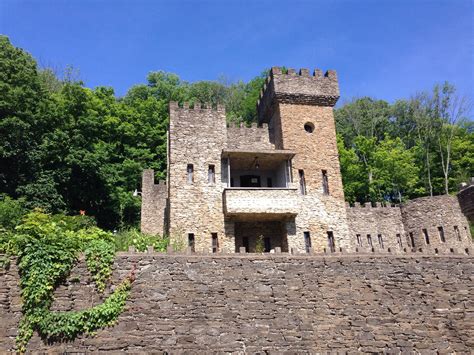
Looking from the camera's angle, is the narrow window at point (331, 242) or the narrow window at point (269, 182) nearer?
the narrow window at point (331, 242)

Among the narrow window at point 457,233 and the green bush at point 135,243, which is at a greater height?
the narrow window at point 457,233

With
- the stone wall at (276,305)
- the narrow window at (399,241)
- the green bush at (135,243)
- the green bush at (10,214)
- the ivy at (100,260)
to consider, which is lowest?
the stone wall at (276,305)

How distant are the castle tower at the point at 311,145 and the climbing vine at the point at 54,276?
34.4 ft

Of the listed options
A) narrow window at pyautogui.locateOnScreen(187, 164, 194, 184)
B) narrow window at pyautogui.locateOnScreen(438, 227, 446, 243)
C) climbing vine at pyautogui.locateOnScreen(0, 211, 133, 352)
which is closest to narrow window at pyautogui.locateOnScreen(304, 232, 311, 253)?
narrow window at pyautogui.locateOnScreen(187, 164, 194, 184)

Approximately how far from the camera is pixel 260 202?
65.4ft

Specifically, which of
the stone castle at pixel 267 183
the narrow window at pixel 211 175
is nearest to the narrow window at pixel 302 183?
the stone castle at pixel 267 183

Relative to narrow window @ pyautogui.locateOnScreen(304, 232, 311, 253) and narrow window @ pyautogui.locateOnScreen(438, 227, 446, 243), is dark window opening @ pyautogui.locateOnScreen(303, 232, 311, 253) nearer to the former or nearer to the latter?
narrow window @ pyautogui.locateOnScreen(304, 232, 311, 253)

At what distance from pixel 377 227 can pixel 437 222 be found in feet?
12.0

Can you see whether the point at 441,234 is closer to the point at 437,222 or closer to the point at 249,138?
the point at 437,222

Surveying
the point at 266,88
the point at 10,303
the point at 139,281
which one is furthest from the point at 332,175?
the point at 10,303

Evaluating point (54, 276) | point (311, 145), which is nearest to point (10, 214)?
point (54, 276)

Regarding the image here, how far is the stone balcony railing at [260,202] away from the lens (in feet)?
64.8

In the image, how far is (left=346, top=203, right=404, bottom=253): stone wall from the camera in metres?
24.9

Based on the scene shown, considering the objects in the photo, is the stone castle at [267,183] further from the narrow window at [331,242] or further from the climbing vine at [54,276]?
the climbing vine at [54,276]
